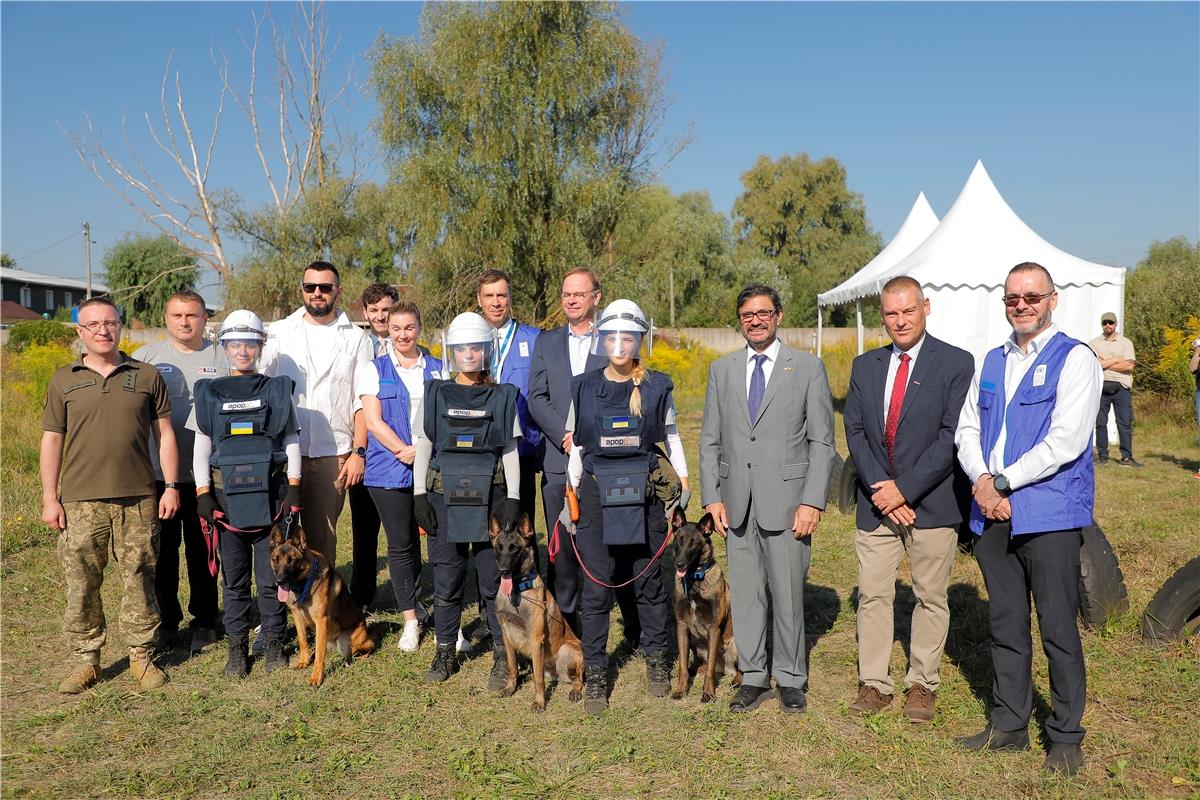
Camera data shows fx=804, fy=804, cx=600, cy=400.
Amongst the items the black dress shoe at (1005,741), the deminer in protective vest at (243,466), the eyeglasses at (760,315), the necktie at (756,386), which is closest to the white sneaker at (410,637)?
the deminer in protective vest at (243,466)

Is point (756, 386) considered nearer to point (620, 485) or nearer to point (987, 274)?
point (620, 485)

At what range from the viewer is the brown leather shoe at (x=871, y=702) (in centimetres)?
441

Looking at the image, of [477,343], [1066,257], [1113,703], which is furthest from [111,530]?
[1066,257]

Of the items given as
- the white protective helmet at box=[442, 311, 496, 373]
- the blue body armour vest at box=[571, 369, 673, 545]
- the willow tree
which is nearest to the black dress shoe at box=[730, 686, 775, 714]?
the blue body armour vest at box=[571, 369, 673, 545]

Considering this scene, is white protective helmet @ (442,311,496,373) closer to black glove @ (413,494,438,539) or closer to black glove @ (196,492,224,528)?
black glove @ (413,494,438,539)

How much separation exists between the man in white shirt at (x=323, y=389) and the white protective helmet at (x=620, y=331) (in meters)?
1.79

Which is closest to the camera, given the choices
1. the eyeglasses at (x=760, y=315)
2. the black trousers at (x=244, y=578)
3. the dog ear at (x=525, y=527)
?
the eyeglasses at (x=760, y=315)

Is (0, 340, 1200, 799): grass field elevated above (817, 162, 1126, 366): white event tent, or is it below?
below

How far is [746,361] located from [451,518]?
6.27 ft

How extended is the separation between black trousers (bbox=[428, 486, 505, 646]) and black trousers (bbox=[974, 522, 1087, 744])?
266 centimetres

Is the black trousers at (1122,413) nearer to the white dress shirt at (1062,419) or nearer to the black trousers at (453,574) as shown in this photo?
the white dress shirt at (1062,419)

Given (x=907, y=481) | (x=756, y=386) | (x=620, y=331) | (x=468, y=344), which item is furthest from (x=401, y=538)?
(x=907, y=481)

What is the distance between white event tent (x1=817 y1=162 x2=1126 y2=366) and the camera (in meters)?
14.6

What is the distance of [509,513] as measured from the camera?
465 centimetres
